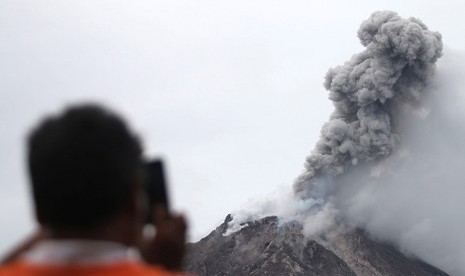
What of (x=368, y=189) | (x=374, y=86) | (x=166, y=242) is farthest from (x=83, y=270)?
(x=368, y=189)

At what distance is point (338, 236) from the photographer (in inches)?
3268

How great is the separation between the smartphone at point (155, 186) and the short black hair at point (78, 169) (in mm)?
252

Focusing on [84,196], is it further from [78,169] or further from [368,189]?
[368,189]

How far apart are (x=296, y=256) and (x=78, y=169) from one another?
80973 mm

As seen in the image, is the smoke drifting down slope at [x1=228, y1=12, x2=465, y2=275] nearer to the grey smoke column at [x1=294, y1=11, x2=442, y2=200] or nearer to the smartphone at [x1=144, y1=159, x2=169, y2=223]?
the grey smoke column at [x1=294, y1=11, x2=442, y2=200]

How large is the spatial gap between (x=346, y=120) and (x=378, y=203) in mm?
17413

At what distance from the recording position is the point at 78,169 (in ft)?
6.23

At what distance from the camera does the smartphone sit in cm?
224

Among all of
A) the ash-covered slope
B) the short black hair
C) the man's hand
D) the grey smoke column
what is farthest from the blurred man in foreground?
the ash-covered slope

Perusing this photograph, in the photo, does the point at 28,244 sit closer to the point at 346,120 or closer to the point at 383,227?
the point at 346,120

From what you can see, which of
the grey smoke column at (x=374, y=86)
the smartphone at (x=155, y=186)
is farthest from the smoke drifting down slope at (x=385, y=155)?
the smartphone at (x=155, y=186)

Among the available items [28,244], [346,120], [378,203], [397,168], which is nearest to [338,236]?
[378,203]

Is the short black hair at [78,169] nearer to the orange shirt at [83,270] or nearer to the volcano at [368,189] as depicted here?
the orange shirt at [83,270]

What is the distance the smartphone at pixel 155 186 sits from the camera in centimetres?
224
